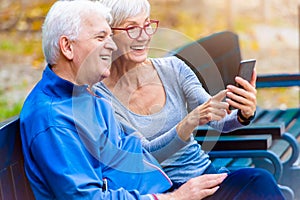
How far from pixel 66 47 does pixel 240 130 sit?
1422mm

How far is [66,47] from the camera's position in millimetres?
2561

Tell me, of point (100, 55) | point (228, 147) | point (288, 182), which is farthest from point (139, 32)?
point (288, 182)

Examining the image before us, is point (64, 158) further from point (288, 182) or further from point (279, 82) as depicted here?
point (279, 82)

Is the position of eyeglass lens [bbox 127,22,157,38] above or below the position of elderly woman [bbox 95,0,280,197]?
above

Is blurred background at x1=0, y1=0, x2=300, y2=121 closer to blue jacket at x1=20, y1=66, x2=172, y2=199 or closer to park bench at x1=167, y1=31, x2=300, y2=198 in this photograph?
park bench at x1=167, y1=31, x2=300, y2=198

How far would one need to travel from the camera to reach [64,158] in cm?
239

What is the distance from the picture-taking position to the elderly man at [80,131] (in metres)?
2.40

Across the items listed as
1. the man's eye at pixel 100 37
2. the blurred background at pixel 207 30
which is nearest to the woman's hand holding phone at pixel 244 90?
the man's eye at pixel 100 37

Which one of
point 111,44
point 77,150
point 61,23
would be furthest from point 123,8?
point 77,150

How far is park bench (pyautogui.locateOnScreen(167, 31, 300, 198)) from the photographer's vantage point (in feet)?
11.7

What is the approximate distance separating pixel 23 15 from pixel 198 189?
5.97 meters

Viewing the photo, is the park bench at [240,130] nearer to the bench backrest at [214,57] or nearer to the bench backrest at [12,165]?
the bench backrest at [214,57]

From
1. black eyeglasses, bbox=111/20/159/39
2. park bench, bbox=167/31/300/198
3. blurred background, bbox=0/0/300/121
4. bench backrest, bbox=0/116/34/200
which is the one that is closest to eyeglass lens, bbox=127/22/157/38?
black eyeglasses, bbox=111/20/159/39

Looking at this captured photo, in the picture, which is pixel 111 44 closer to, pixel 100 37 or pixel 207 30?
pixel 100 37
